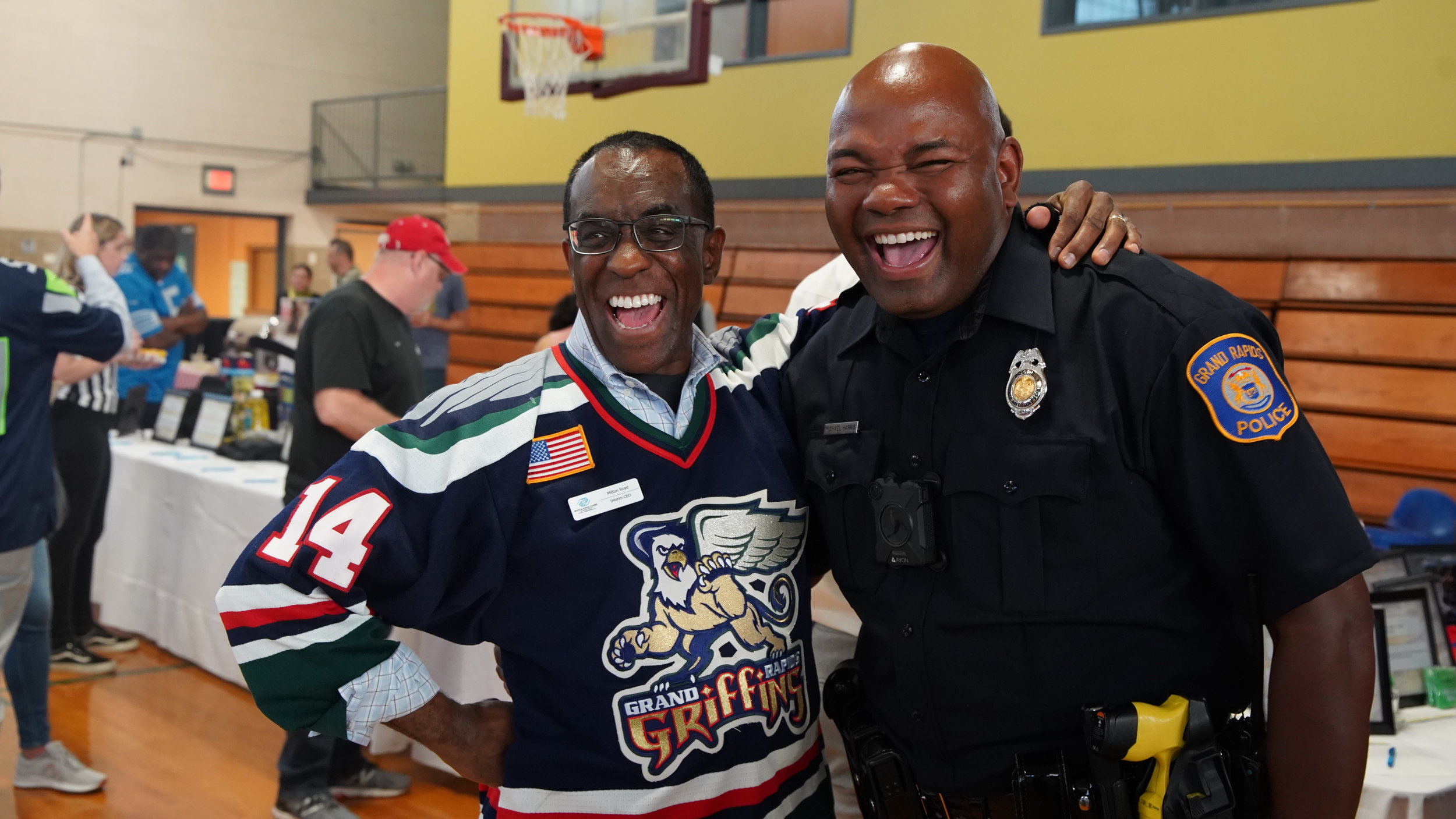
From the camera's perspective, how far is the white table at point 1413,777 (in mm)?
1921

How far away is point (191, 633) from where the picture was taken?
4.52m

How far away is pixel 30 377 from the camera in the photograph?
320cm

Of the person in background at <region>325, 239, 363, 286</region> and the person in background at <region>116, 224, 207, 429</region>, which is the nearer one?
the person in background at <region>116, 224, 207, 429</region>

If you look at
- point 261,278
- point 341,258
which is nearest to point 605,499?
point 341,258

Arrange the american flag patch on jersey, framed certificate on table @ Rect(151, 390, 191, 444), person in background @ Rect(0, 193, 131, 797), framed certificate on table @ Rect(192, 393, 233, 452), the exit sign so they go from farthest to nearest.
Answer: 1. the exit sign
2. framed certificate on table @ Rect(151, 390, 191, 444)
3. framed certificate on table @ Rect(192, 393, 233, 452)
4. person in background @ Rect(0, 193, 131, 797)
5. the american flag patch on jersey

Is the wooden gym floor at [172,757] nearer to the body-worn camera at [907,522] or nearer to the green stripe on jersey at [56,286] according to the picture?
the green stripe on jersey at [56,286]

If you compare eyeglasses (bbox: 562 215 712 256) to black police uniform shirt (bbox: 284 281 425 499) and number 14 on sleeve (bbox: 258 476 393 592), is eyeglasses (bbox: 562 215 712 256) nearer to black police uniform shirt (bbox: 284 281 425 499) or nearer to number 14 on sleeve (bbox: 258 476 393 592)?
number 14 on sleeve (bbox: 258 476 393 592)

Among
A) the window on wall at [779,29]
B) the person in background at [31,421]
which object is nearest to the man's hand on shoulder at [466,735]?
the person in background at [31,421]

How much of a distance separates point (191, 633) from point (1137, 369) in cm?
431

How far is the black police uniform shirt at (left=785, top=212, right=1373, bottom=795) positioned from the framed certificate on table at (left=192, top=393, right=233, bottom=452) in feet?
14.0

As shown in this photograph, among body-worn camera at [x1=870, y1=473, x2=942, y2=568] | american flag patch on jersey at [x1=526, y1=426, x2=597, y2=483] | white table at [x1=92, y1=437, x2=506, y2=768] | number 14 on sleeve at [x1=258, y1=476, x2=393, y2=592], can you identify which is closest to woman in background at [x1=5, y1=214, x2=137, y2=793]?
white table at [x1=92, y1=437, x2=506, y2=768]

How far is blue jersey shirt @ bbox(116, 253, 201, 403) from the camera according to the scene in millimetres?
5699

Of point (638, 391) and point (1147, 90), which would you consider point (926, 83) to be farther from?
point (1147, 90)

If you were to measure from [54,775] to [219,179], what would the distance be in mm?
11816
